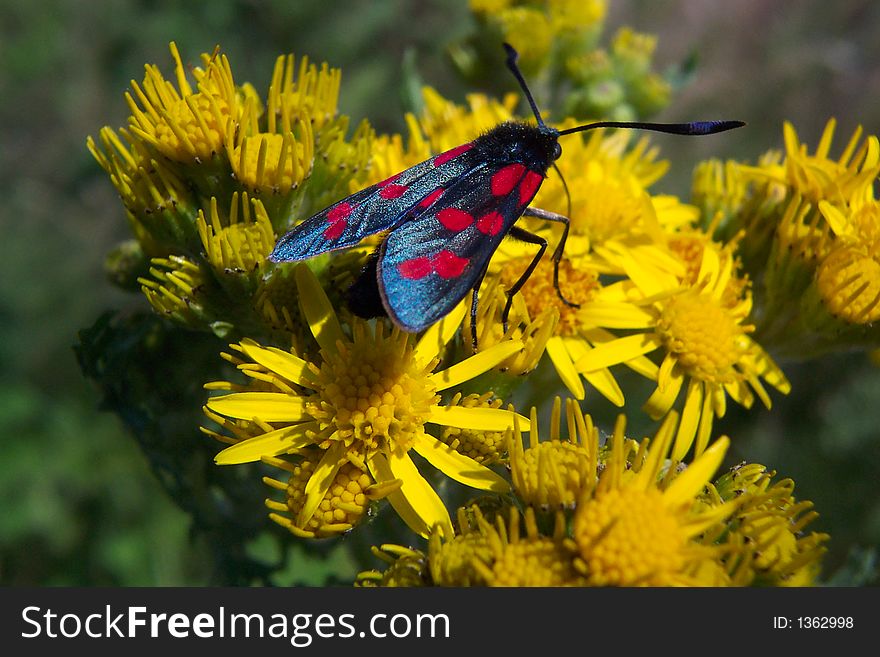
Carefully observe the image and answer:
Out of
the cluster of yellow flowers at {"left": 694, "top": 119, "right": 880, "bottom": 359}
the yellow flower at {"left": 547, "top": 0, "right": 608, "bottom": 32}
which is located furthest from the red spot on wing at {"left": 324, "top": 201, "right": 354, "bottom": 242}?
the yellow flower at {"left": 547, "top": 0, "right": 608, "bottom": 32}

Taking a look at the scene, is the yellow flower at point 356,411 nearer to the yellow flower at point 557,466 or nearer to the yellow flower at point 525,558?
the yellow flower at point 557,466

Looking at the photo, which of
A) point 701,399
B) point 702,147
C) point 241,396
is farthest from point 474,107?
point 702,147

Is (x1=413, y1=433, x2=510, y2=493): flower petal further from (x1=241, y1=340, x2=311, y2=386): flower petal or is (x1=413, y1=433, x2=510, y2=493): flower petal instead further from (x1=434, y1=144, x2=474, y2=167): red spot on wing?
(x1=434, y1=144, x2=474, y2=167): red spot on wing

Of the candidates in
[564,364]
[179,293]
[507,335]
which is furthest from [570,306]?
[179,293]

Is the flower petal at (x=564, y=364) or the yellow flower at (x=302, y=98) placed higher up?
the yellow flower at (x=302, y=98)

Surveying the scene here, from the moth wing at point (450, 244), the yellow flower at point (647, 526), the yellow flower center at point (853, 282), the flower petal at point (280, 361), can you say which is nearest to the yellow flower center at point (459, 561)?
the yellow flower at point (647, 526)

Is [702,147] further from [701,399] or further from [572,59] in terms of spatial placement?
[701,399]
